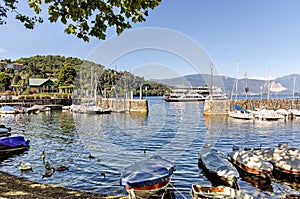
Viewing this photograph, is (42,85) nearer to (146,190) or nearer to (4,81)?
(4,81)

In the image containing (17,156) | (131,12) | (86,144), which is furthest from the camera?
(86,144)

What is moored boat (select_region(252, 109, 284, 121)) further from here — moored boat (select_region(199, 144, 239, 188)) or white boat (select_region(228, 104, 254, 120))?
moored boat (select_region(199, 144, 239, 188))

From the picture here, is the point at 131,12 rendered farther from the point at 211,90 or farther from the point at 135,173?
the point at 211,90

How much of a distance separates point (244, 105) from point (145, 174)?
49.9 meters

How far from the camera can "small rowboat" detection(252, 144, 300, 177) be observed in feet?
44.4

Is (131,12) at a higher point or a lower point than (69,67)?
lower

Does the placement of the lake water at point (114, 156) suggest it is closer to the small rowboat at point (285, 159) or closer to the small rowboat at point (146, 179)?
the small rowboat at point (146, 179)

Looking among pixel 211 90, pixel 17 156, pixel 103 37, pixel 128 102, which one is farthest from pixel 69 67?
pixel 103 37

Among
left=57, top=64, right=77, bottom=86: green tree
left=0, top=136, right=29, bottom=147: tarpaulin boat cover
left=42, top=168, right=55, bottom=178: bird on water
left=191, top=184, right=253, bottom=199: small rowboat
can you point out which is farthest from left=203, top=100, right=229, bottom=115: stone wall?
left=57, top=64, right=77, bottom=86: green tree

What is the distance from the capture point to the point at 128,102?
59.4m

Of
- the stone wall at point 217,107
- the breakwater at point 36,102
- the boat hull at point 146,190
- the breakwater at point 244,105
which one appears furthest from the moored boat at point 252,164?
the breakwater at point 36,102

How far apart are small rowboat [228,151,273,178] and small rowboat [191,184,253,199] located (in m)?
5.70

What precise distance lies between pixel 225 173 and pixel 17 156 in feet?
45.4

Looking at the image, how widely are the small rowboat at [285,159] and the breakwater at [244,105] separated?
121ft
